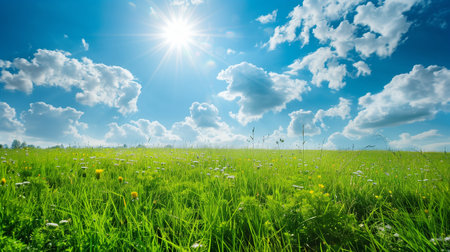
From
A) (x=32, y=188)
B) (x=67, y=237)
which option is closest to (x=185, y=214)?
(x=67, y=237)

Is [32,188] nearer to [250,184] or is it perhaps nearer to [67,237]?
[67,237]

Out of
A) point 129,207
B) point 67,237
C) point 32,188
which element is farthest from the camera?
point 32,188

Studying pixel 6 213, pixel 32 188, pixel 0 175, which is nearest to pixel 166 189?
pixel 6 213

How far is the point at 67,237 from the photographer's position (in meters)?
2.08

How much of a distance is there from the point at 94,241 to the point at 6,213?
1356 millimetres

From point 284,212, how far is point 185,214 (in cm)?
131

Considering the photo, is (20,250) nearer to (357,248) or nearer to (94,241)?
(94,241)

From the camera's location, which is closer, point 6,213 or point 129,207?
point 6,213

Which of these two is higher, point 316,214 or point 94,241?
point 316,214

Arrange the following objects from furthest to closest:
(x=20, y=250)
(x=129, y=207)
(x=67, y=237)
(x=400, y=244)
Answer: (x=129, y=207)
(x=400, y=244)
(x=67, y=237)
(x=20, y=250)

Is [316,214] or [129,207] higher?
[316,214]

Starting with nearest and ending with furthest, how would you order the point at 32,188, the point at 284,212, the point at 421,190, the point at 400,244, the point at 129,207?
the point at 400,244 < the point at 284,212 < the point at 129,207 < the point at 32,188 < the point at 421,190

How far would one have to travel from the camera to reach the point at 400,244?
222cm

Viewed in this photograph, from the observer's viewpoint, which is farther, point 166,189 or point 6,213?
point 166,189
